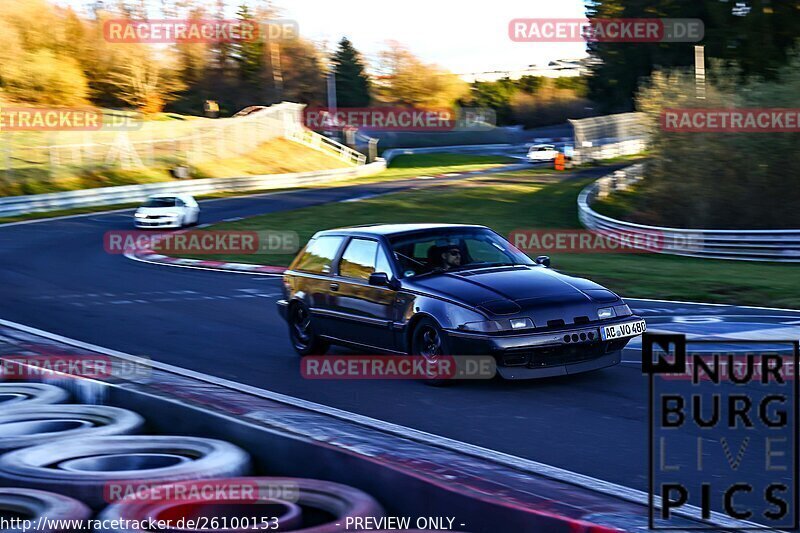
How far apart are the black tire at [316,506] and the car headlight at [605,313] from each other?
4.68m

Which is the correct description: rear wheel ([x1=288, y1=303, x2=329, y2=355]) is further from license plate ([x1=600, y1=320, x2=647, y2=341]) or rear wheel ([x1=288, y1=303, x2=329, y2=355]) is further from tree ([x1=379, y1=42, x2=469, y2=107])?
tree ([x1=379, y1=42, x2=469, y2=107])

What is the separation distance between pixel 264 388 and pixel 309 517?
15.7 ft

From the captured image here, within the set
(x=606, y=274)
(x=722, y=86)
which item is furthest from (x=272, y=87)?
(x=606, y=274)

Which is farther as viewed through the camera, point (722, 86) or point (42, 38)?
point (42, 38)

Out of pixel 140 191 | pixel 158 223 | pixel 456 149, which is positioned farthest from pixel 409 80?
pixel 158 223

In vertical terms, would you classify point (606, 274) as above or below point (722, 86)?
below

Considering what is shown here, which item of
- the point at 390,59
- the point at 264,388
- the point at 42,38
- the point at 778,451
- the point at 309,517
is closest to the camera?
the point at 309,517

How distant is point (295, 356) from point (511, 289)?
3.07 meters

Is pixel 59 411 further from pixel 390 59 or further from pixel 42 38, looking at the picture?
pixel 390 59

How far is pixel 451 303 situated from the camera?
9.31 m

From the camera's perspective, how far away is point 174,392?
8008 millimetres

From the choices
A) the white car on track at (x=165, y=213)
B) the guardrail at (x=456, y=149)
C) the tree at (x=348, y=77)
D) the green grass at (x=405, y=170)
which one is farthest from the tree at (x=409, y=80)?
the white car on track at (x=165, y=213)

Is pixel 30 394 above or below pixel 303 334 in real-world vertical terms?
above

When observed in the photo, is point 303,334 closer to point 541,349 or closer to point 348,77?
point 541,349
